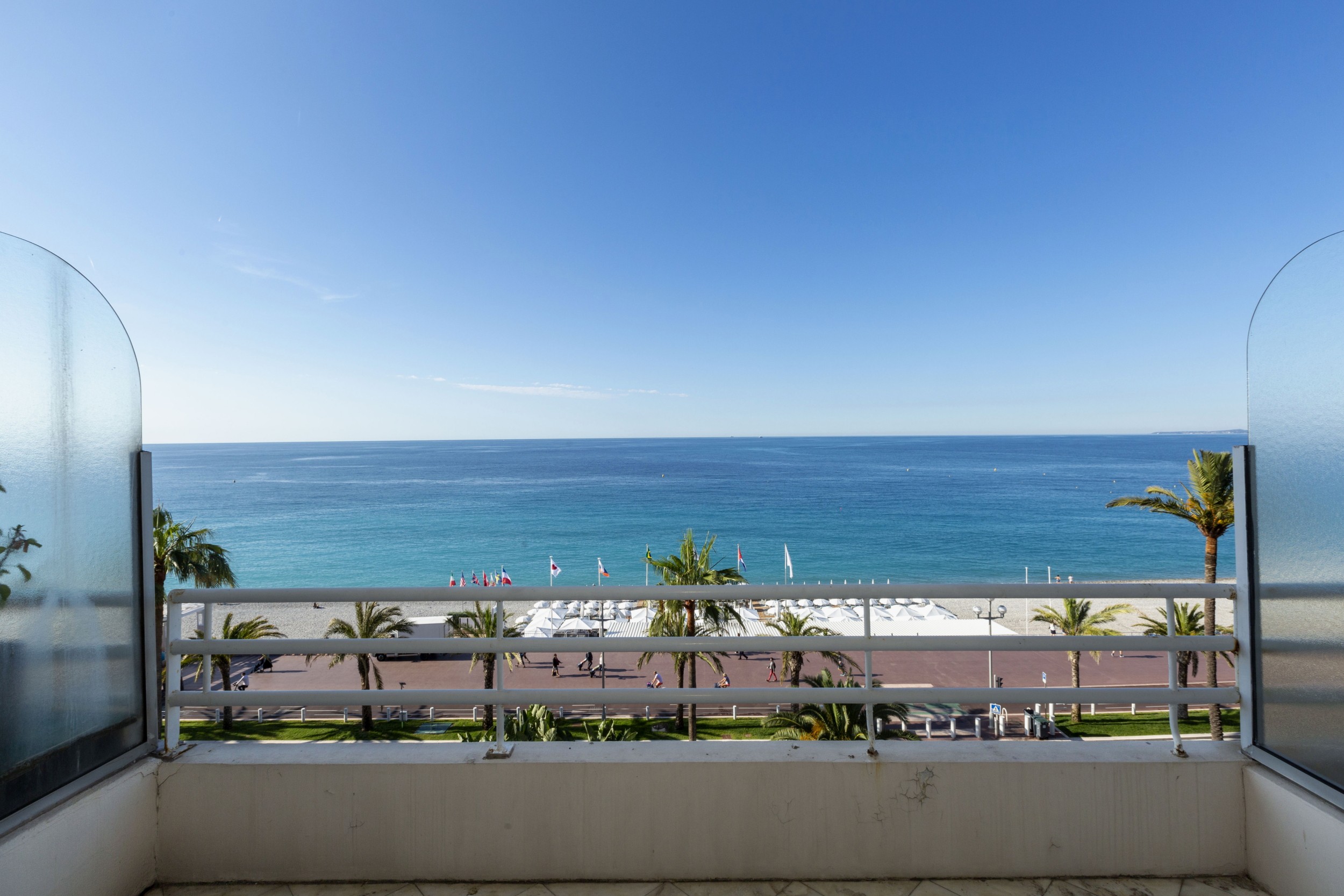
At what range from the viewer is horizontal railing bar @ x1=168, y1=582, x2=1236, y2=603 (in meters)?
Answer: 2.54

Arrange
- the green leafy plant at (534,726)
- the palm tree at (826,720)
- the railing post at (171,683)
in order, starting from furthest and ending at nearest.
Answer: the palm tree at (826,720)
the green leafy plant at (534,726)
the railing post at (171,683)

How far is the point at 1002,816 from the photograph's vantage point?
2.54 m

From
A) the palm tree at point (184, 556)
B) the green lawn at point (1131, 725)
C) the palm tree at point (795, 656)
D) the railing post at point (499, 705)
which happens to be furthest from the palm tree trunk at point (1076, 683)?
the palm tree at point (184, 556)

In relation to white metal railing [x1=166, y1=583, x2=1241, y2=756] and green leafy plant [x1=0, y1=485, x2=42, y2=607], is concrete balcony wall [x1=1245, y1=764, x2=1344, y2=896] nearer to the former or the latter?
white metal railing [x1=166, y1=583, x2=1241, y2=756]

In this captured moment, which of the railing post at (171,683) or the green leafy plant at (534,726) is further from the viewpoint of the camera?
the green leafy plant at (534,726)

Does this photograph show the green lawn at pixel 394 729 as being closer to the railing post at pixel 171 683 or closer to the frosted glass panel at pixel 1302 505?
the railing post at pixel 171 683

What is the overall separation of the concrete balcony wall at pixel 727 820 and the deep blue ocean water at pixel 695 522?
141 feet

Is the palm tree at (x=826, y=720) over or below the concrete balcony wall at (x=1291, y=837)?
below

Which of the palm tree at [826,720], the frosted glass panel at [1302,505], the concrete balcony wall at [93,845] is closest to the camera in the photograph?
the concrete balcony wall at [93,845]

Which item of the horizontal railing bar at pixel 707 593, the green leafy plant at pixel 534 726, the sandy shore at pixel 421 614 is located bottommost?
the sandy shore at pixel 421 614

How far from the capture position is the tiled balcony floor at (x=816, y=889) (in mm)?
2441

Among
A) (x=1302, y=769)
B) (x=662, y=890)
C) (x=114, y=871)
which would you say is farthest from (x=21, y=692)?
(x=1302, y=769)

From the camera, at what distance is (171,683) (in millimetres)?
2750

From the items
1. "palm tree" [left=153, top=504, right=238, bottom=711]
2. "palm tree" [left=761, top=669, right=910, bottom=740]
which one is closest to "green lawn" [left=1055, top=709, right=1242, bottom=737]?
"palm tree" [left=761, top=669, right=910, bottom=740]
